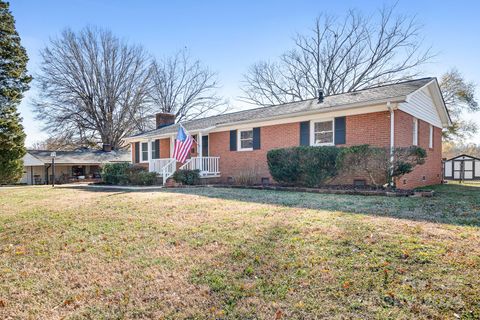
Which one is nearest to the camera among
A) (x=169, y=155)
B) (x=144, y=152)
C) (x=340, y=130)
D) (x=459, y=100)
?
(x=340, y=130)

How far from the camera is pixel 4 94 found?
598 inches

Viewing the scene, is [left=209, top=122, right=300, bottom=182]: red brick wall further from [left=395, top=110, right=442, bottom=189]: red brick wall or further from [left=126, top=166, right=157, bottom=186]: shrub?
[left=395, top=110, right=442, bottom=189]: red brick wall

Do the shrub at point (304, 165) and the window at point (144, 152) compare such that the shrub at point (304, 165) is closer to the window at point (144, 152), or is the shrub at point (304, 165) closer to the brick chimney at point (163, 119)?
the window at point (144, 152)

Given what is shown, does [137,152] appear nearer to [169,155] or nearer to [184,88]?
[169,155]

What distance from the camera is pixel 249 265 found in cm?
368

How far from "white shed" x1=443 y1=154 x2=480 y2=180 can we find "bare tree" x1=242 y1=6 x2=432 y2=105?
8496mm

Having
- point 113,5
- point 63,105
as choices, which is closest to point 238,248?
point 113,5

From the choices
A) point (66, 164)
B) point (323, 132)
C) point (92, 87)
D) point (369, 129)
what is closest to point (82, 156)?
point (66, 164)

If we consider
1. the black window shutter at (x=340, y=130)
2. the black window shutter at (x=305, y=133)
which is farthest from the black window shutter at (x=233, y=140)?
the black window shutter at (x=340, y=130)

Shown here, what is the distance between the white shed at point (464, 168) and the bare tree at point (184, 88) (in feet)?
76.9

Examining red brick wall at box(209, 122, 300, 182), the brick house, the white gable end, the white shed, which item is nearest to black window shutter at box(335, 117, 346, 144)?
the brick house

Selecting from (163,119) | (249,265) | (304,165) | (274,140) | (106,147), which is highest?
(163,119)

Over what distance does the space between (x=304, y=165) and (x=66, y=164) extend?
27433 millimetres

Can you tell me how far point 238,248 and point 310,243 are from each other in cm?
102
